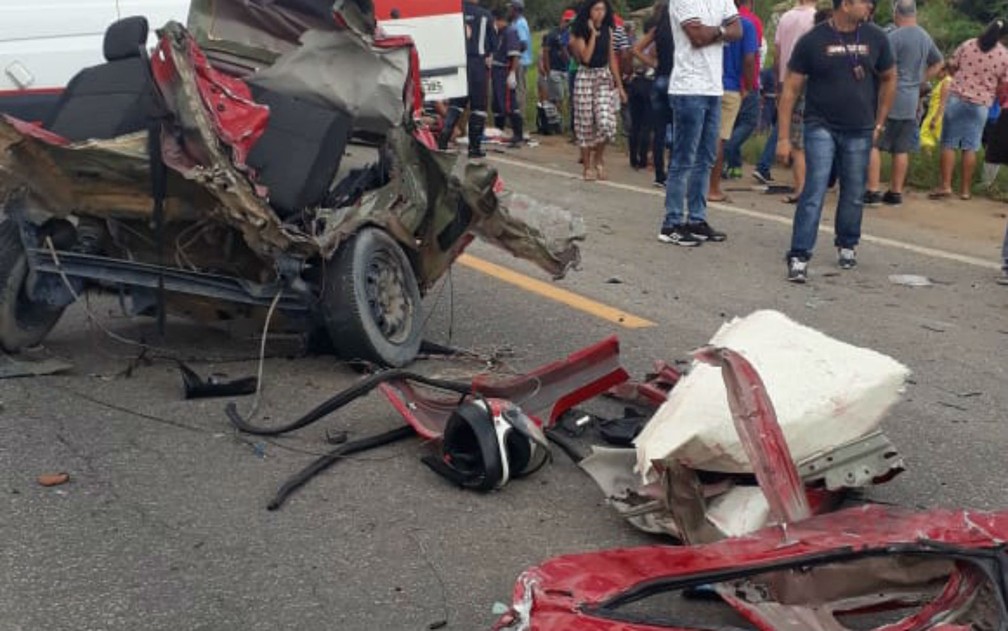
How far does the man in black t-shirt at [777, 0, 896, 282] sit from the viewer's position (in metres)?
7.89

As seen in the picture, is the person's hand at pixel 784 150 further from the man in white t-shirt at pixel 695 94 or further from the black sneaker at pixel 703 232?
the black sneaker at pixel 703 232

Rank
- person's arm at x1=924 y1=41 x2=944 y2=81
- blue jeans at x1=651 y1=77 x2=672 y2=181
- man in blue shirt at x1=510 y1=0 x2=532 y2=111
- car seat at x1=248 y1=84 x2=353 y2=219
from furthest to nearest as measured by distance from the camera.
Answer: man in blue shirt at x1=510 y1=0 x2=532 y2=111
person's arm at x1=924 y1=41 x2=944 y2=81
blue jeans at x1=651 y1=77 x2=672 y2=181
car seat at x1=248 y1=84 x2=353 y2=219

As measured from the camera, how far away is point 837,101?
794 centimetres

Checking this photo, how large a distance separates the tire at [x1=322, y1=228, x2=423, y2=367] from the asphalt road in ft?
0.66

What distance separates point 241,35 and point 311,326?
1.66 metres

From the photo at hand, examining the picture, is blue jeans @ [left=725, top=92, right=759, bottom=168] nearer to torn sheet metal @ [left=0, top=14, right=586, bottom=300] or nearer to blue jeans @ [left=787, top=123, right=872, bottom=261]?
blue jeans @ [left=787, top=123, right=872, bottom=261]

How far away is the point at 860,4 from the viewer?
7.75 metres

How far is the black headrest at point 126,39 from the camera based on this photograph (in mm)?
5648

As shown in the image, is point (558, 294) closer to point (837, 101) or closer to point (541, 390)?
point (837, 101)

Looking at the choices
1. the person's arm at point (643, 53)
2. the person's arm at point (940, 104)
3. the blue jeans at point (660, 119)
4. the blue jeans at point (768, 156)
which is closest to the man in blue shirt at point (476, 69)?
the person's arm at point (643, 53)

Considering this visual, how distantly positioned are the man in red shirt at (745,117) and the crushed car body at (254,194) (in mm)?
5944

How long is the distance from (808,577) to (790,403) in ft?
3.04

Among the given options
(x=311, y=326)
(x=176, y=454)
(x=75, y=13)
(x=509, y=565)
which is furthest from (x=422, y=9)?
(x=509, y=565)

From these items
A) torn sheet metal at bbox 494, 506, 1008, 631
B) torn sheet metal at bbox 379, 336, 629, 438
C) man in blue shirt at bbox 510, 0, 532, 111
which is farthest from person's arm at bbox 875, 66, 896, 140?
man in blue shirt at bbox 510, 0, 532, 111
